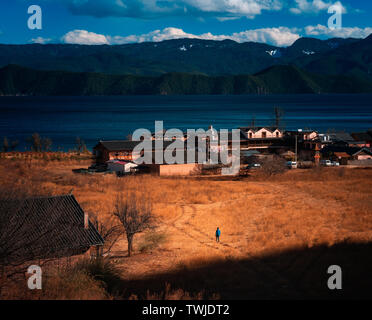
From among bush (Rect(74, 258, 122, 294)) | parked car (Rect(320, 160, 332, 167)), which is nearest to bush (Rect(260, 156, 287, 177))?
parked car (Rect(320, 160, 332, 167))

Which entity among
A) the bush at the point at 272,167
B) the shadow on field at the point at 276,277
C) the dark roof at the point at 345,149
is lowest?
the shadow on field at the point at 276,277

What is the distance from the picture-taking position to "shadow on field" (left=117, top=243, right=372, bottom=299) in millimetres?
13898

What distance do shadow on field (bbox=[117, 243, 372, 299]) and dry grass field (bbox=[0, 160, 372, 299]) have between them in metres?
0.04

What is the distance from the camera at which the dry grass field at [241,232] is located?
14898 mm

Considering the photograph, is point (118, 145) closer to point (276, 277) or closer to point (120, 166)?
point (120, 166)

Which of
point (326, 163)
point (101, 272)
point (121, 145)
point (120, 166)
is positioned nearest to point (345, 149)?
point (326, 163)

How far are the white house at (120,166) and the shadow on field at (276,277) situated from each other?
27823mm

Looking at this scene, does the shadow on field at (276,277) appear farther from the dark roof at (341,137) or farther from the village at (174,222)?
the dark roof at (341,137)

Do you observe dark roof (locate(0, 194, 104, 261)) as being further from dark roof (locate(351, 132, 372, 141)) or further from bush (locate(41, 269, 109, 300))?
dark roof (locate(351, 132, 372, 141))

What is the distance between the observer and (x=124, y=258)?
61.3ft

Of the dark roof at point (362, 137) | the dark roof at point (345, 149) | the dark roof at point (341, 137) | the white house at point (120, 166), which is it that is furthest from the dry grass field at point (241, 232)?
the dark roof at point (362, 137)

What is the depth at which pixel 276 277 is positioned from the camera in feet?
51.9
